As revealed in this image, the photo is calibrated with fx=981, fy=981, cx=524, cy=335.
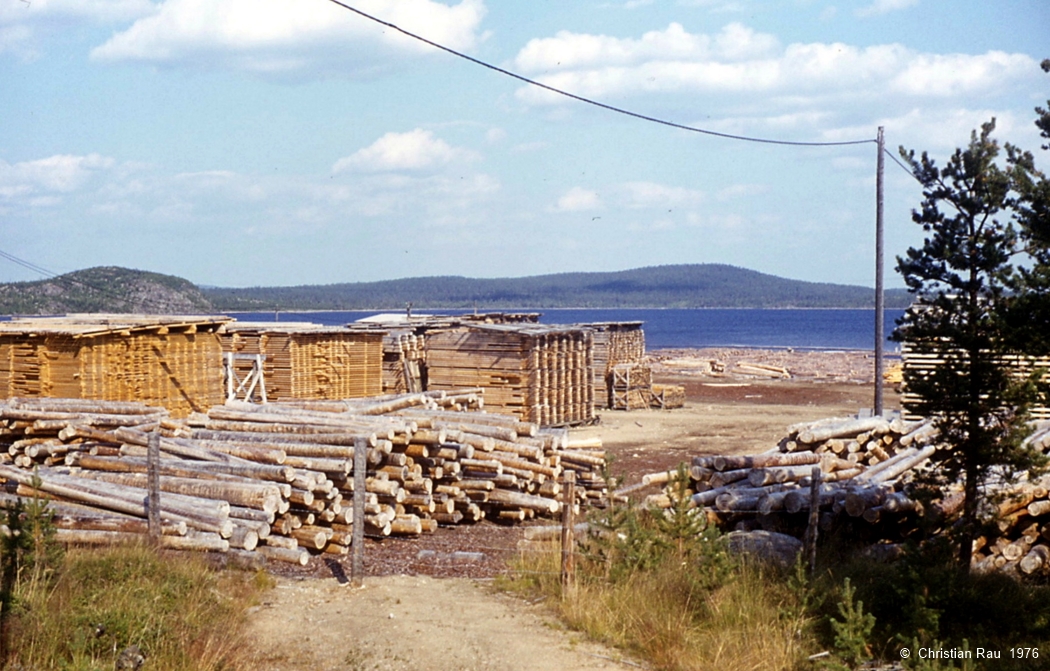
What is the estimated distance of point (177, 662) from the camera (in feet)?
23.8

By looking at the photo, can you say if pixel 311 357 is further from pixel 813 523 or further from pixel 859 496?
pixel 813 523

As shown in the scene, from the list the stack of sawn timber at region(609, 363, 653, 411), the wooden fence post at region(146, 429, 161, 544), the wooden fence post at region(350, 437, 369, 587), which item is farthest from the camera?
the stack of sawn timber at region(609, 363, 653, 411)

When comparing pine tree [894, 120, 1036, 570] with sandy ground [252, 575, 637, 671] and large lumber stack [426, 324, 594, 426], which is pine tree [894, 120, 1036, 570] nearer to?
sandy ground [252, 575, 637, 671]

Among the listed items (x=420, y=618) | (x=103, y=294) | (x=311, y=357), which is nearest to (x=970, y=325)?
(x=420, y=618)

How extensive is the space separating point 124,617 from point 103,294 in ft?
415

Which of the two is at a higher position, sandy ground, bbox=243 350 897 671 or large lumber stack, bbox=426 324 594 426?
large lumber stack, bbox=426 324 594 426

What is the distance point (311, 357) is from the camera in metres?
28.3

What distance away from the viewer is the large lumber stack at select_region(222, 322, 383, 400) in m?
27.9

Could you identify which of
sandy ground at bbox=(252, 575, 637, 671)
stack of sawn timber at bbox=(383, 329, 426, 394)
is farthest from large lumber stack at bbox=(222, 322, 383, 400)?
sandy ground at bbox=(252, 575, 637, 671)

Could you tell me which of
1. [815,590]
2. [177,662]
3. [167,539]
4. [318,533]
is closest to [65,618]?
[177,662]

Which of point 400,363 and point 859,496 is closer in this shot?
point 859,496

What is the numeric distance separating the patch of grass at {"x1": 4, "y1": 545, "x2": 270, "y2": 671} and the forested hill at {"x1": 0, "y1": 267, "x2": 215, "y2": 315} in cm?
7903

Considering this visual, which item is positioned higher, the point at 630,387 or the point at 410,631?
the point at 410,631

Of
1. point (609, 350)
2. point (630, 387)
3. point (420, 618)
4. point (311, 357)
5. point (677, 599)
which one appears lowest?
point (630, 387)
